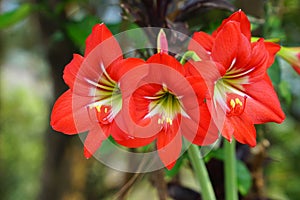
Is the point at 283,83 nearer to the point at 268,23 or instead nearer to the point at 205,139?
the point at 268,23

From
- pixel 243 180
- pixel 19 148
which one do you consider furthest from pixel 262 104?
pixel 19 148

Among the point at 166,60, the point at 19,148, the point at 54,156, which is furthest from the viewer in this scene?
the point at 19,148

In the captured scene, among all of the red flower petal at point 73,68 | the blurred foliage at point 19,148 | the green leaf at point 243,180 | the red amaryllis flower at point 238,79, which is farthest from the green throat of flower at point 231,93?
the blurred foliage at point 19,148

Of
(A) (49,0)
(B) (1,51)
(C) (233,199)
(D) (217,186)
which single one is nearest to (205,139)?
(C) (233,199)

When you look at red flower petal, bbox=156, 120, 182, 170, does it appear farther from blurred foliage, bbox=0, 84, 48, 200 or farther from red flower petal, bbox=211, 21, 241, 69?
blurred foliage, bbox=0, 84, 48, 200

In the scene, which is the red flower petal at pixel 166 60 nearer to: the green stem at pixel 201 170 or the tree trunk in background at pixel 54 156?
the green stem at pixel 201 170

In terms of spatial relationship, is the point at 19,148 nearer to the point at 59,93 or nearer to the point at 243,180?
the point at 59,93
